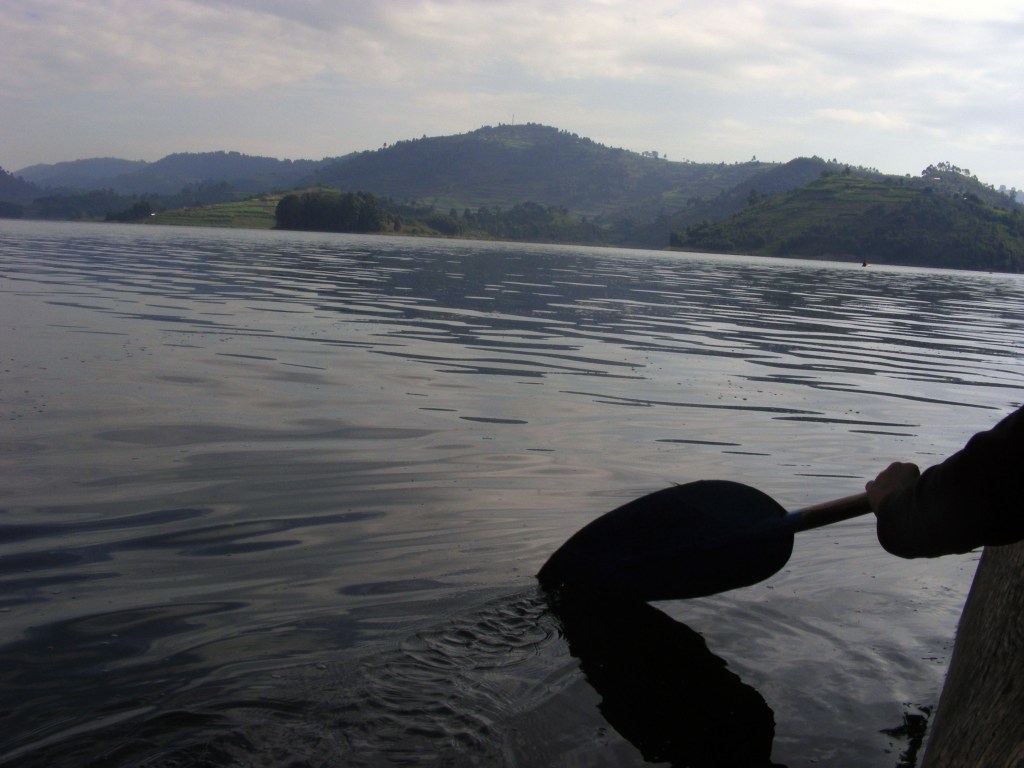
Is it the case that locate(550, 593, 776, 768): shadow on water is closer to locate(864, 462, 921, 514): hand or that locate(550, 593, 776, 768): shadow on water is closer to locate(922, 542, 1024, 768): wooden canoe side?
locate(922, 542, 1024, 768): wooden canoe side

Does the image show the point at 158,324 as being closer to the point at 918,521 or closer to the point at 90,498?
the point at 90,498

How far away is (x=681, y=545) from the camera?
572 centimetres

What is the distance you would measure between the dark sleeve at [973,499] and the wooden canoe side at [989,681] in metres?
0.74

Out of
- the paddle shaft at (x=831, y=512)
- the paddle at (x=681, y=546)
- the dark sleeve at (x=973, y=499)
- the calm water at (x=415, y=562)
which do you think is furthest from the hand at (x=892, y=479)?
the paddle at (x=681, y=546)

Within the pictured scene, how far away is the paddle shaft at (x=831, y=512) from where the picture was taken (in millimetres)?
4219

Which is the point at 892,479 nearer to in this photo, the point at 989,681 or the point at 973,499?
the point at 973,499

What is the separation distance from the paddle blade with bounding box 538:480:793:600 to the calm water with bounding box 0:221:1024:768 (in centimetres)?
25

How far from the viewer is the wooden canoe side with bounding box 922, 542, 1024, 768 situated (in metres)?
3.05

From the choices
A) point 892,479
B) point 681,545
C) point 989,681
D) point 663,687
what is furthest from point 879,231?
point 892,479

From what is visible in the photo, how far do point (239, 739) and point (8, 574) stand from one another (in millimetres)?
2731

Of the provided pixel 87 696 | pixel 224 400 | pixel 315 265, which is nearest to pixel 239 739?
pixel 87 696

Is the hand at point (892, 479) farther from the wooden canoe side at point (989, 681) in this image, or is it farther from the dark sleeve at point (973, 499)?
the wooden canoe side at point (989, 681)

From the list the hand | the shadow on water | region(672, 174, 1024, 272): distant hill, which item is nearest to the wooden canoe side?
the hand

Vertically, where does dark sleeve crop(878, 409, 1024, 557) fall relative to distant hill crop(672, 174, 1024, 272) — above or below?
below
